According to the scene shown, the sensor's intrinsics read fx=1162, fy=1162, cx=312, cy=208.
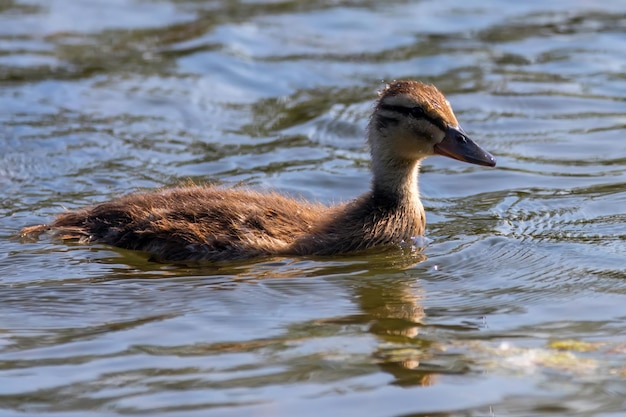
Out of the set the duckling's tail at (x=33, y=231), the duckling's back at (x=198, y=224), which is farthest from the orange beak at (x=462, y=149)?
the duckling's tail at (x=33, y=231)

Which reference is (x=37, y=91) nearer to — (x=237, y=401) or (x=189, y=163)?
(x=189, y=163)

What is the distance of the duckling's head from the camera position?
26.3 ft

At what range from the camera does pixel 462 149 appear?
315 inches

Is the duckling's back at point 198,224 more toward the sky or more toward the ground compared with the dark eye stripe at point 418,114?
more toward the ground

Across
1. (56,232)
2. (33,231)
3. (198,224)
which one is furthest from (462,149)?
(33,231)

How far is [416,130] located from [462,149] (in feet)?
1.13

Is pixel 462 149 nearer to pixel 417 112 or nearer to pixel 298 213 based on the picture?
pixel 417 112

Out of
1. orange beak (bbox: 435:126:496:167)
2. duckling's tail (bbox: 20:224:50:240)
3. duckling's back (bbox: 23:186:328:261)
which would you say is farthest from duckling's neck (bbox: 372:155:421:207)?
duckling's tail (bbox: 20:224:50:240)

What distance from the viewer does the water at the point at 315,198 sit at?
5375 millimetres

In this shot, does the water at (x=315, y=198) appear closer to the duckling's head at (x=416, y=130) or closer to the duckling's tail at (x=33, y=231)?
the duckling's tail at (x=33, y=231)

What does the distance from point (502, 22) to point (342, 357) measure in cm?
1088

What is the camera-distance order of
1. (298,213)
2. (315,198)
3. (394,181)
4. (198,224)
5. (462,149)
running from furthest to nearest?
(315,198), (394,181), (462,149), (298,213), (198,224)

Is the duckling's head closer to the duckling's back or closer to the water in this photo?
the water

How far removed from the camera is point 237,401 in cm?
514
